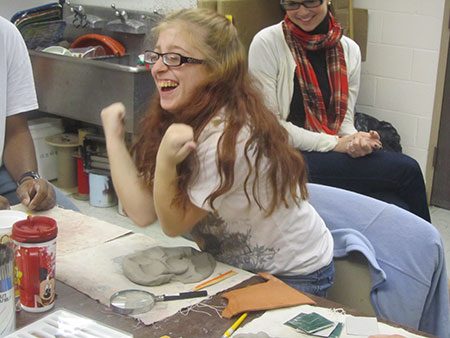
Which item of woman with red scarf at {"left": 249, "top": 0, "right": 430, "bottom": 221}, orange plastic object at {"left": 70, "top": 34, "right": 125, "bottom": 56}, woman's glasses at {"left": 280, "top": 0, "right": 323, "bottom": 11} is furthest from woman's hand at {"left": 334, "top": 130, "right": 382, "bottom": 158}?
orange plastic object at {"left": 70, "top": 34, "right": 125, "bottom": 56}

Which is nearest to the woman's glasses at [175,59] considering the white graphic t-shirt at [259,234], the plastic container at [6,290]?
the white graphic t-shirt at [259,234]

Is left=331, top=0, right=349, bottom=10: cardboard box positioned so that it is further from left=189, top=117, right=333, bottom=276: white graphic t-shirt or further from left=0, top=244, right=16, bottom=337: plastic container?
left=0, top=244, right=16, bottom=337: plastic container

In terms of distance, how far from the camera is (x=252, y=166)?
147 cm

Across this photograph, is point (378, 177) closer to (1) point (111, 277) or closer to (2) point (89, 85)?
(1) point (111, 277)

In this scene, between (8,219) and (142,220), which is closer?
(8,219)

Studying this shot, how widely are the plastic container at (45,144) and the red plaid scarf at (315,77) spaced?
184 cm

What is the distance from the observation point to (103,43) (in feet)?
12.6

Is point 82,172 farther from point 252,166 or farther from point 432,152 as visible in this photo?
point 252,166

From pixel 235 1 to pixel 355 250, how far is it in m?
2.06

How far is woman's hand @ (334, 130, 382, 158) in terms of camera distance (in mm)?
2705

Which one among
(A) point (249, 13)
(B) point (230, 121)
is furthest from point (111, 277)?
(A) point (249, 13)

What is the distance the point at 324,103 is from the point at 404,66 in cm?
105

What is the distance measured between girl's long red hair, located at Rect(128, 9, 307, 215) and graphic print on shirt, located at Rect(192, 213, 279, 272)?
97 mm

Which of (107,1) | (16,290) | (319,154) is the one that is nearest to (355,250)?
(16,290)
